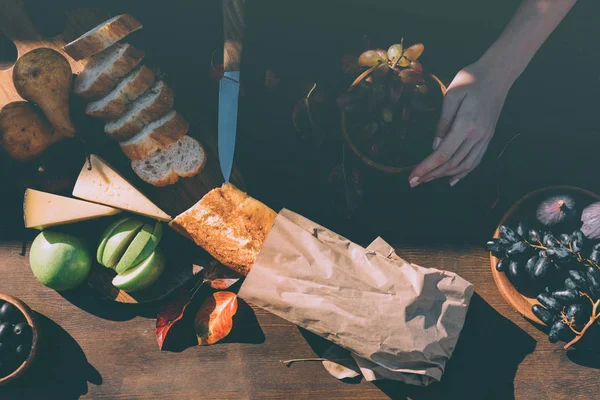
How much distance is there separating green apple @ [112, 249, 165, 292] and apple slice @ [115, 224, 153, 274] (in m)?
0.02

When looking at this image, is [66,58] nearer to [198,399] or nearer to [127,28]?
[127,28]

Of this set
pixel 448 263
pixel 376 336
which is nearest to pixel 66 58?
pixel 376 336

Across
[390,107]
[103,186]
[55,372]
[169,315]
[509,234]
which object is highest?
[390,107]

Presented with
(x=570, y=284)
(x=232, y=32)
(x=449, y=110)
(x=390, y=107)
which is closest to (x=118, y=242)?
(x=232, y=32)

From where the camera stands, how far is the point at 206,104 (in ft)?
4.87

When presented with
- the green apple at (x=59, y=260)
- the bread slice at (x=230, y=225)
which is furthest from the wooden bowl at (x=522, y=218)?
the green apple at (x=59, y=260)

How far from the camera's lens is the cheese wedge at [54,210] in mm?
1360

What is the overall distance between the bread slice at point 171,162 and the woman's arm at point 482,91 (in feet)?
2.20

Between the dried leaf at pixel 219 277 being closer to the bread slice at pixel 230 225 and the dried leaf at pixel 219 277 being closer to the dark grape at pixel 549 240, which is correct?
the bread slice at pixel 230 225

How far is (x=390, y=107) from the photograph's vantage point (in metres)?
1.20

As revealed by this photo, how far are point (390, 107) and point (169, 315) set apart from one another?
914mm

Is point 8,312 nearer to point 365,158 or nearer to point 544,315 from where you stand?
point 365,158

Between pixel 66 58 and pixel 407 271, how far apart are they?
1242 mm

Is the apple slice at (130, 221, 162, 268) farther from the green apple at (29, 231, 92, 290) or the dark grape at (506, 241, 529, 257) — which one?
the dark grape at (506, 241, 529, 257)
